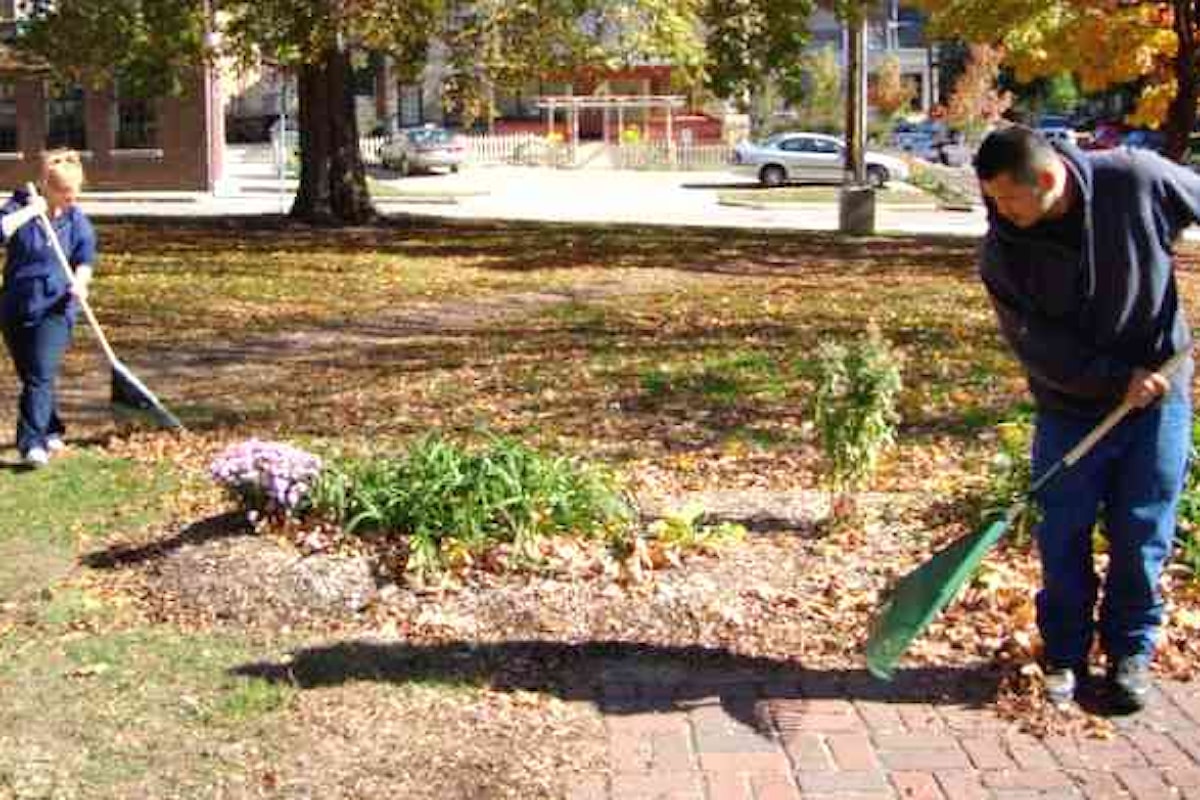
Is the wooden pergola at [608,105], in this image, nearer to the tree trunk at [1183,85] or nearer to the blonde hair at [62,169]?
the tree trunk at [1183,85]

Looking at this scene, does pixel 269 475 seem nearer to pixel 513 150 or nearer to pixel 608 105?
pixel 513 150

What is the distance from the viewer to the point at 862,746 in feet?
14.4

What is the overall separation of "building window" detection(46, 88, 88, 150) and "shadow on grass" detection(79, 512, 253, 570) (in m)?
34.9

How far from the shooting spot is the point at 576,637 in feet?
16.9

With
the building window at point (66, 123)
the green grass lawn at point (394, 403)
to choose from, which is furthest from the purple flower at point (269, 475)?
the building window at point (66, 123)

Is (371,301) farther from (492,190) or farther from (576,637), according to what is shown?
(492,190)

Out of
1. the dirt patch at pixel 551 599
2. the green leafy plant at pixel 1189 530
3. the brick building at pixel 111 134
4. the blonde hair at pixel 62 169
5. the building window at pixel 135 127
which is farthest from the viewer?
the building window at pixel 135 127

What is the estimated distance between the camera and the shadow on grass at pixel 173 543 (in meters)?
5.86

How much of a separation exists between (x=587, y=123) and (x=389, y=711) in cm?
6033

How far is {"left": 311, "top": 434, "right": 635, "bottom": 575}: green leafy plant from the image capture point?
548 cm

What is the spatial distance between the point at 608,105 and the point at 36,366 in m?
47.8

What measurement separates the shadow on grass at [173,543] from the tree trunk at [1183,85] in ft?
54.7

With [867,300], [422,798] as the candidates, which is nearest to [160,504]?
[422,798]

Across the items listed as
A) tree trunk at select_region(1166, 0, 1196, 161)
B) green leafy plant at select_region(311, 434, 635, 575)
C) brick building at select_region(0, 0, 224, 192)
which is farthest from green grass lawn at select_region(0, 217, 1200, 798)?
brick building at select_region(0, 0, 224, 192)
